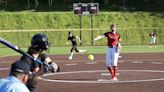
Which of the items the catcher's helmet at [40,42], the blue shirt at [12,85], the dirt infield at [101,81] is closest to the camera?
the blue shirt at [12,85]

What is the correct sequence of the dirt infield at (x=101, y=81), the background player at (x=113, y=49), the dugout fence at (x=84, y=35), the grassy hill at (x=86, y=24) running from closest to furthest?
1. the dirt infield at (x=101, y=81)
2. the background player at (x=113, y=49)
3. the dugout fence at (x=84, y=35)
4. the grassy hill at (x=86, y=24)

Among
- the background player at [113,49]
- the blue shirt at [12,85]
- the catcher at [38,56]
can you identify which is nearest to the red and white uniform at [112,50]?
the background player at [113,49]

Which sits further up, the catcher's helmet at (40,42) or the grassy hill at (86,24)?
the catcher's helmet at (40,42)

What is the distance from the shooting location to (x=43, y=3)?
9331cm

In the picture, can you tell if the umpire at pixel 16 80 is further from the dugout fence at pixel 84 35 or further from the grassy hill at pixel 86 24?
the grassy hill at pixel 86 24

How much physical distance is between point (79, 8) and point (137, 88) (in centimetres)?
4054

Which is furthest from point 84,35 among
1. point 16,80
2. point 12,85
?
point 12,85

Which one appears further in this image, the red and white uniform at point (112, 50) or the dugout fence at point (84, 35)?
the dugout fence at point (84, 35)

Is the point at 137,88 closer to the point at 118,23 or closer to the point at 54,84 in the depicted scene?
the point at 54,84

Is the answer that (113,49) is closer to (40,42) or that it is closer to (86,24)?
(40,42)

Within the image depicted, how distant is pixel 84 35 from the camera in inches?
2589

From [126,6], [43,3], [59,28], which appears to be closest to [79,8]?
[59,28]

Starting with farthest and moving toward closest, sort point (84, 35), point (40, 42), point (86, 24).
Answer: point (86, 24), point (84, 35), point (40, 42)

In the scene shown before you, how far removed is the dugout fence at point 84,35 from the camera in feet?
210
